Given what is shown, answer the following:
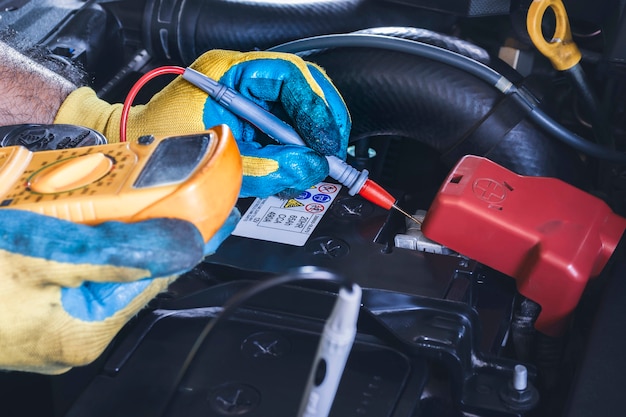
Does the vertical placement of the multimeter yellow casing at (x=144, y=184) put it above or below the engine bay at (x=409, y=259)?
above

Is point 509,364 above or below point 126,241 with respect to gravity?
below

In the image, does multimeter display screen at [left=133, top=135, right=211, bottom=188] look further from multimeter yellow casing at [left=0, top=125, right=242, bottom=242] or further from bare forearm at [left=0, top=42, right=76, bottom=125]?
bare forearm at [left=0, top=42, right=76, bottom=125]

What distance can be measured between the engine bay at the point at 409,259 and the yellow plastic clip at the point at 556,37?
0.05 m

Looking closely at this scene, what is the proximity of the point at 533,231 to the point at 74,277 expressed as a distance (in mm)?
517

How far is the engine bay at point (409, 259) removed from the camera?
0.79 metres

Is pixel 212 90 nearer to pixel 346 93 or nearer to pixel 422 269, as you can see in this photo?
pixel 346 93

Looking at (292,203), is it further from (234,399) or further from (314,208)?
(234,399)

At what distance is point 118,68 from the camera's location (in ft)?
4.55

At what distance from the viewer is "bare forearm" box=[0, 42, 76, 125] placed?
119 centimetres

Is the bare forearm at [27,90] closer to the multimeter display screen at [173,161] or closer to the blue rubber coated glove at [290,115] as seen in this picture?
the blue rubber coated glove at [290,115]

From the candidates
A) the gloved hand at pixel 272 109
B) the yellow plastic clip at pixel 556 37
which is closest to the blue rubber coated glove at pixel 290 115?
the gloved hand at pixel 272 109

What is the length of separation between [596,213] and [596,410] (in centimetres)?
26

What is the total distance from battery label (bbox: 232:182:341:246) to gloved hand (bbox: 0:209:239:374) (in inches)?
7.8

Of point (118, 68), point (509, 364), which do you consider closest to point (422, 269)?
point (509, 364)
